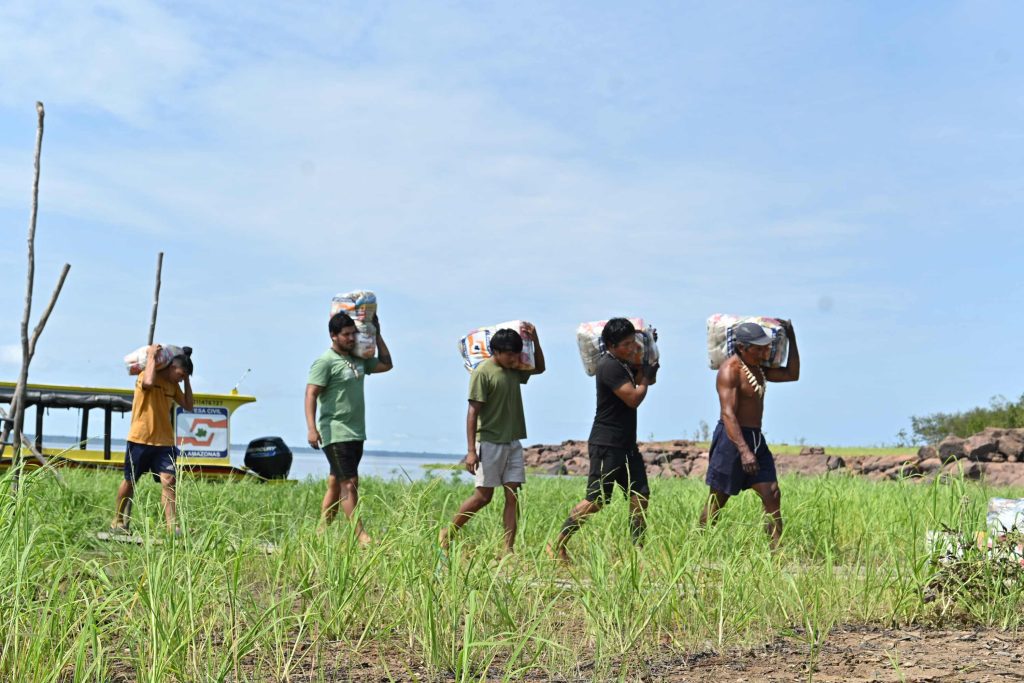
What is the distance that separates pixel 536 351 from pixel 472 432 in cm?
80

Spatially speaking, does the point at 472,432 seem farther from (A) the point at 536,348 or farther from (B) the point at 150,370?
(B) the point at 150,370

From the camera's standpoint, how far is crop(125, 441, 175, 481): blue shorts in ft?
24.6

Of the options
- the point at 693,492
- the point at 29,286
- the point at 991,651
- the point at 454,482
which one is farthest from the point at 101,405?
the point at 991,651

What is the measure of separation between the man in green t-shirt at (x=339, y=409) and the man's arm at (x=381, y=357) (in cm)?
30

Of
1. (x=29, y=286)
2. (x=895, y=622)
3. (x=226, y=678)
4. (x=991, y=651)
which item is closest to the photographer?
(x=226, y=678)

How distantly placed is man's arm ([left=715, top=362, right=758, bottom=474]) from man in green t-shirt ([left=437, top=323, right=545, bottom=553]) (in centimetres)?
128

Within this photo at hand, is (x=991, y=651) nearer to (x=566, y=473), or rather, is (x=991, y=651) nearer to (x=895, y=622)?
(x=895, y=622)

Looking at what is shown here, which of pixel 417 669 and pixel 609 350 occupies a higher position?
pixel 609 350

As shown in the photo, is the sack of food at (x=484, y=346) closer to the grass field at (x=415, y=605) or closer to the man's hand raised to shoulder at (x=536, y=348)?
the man's hand raised to shoulder at (x=536, y=348)

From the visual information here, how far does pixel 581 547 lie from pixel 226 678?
345cm

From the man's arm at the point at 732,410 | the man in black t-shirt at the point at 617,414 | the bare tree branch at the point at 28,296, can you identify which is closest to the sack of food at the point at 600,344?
the man in black t-shirt at the point at 617,414

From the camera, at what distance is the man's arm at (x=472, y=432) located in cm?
628

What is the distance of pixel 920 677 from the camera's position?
364cm

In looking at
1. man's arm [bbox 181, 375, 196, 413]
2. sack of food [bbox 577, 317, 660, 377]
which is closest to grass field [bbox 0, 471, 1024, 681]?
sack of food [bbox 577, 317, 660, 377]
